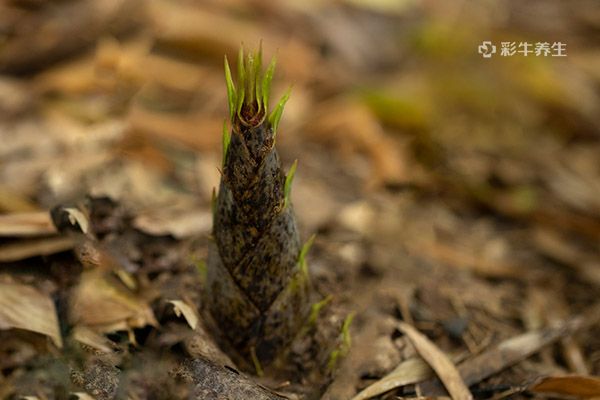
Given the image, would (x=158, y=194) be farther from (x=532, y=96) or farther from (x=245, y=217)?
(x=532, y=96)

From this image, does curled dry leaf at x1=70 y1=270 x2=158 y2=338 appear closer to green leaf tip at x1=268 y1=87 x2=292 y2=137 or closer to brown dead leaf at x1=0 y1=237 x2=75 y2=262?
brown dead leaf at x1=0 y1=237 x2=75 y2=262

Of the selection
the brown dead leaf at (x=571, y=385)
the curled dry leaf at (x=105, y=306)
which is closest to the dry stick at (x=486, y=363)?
the brown dead leaf at (x=571, y=385)

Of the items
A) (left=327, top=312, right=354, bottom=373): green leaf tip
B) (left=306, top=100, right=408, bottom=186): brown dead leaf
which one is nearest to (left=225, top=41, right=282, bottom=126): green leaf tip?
(left=327, top=312, right=354, bottom=373): green leaf tip

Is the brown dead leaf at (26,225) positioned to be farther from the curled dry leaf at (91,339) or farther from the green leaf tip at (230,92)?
the green leaf tip at (230,92)

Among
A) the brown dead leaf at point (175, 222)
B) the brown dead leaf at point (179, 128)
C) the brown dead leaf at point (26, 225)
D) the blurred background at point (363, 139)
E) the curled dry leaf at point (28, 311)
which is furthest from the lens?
the brown dead leaf at point (179, 128)

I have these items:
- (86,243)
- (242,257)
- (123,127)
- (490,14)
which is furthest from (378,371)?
(490,14)

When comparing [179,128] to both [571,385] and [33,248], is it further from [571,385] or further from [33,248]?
[571,385]
